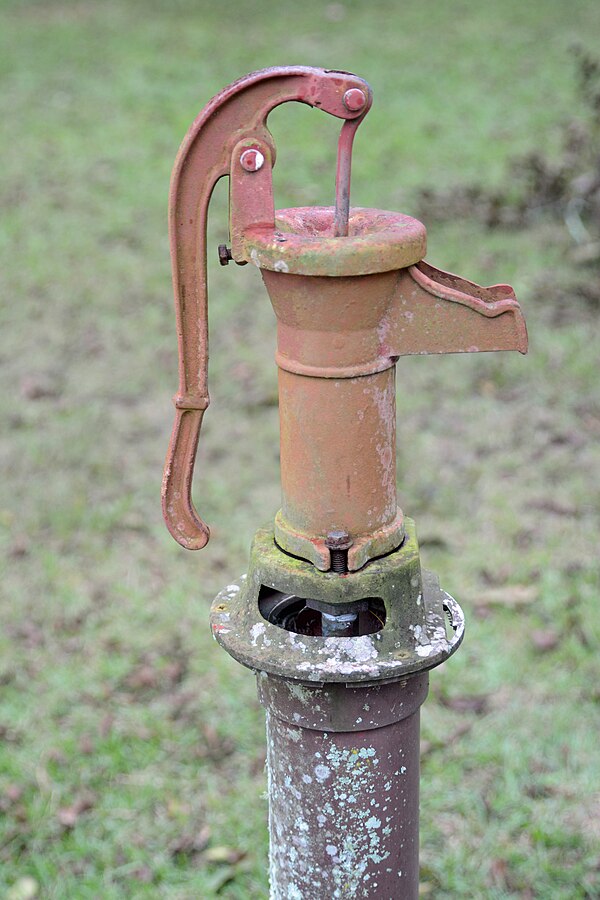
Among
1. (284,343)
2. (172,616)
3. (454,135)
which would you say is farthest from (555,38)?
(284,343)

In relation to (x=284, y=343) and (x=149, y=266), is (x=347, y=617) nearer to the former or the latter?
(x=284, y=343)

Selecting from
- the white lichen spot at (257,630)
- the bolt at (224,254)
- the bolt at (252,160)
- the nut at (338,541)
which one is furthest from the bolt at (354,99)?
the white lichen spot at (257,630)

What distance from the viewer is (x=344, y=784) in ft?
5.03

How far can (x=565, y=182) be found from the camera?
602 centimetres

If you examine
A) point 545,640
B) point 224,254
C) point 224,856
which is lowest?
point 224,856

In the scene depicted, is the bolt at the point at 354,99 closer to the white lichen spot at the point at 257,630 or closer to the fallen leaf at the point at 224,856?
the white lichen spot at the point at 257,630

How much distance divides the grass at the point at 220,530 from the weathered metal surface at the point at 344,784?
1028mm

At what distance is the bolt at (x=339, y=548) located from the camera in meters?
1.46

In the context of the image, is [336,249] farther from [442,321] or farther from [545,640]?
[545,640]

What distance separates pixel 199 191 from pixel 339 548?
0.53 m

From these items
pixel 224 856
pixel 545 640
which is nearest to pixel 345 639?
pixel 224 856

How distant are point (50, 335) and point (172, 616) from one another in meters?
2.32

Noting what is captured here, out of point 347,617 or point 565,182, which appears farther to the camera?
point 565,182

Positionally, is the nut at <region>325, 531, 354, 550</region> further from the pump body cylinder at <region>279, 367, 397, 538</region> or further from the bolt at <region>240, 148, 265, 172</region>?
the bolt at <region>240, 148, 265, 172</region>
